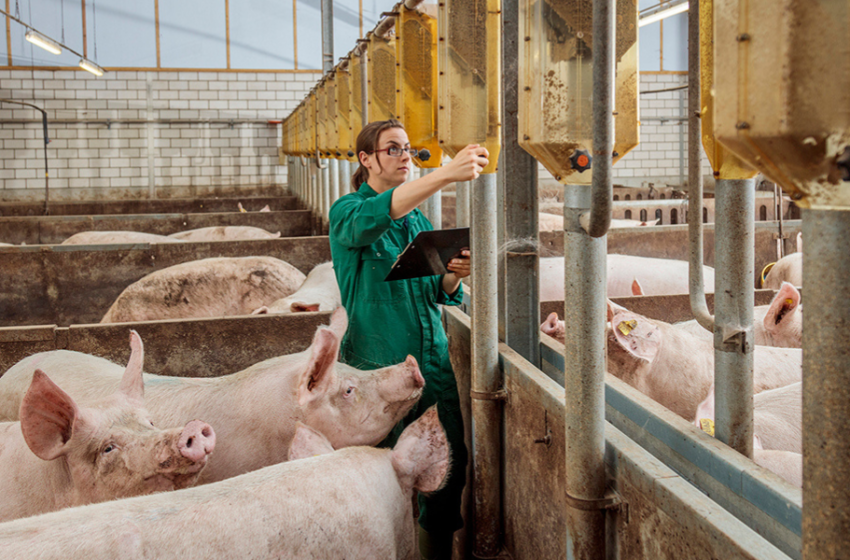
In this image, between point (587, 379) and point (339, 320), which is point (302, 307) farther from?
point (587, 379)

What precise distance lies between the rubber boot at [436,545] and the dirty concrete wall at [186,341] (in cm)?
116

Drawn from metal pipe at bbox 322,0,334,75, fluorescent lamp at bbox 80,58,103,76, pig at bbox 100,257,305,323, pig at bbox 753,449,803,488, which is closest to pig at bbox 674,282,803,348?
pig at bbox 753,449,803,488

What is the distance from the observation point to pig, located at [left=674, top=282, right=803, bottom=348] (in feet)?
9.84

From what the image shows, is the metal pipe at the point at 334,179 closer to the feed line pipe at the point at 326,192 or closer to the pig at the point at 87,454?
the feed line pipe at the point at 326,192

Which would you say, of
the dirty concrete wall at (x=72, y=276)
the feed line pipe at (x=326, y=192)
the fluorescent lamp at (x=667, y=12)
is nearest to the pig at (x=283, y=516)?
the fluorescent lamp at (x=667, y=12)

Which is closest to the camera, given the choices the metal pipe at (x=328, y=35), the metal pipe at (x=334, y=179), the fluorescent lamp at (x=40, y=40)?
the metal pipe at (x=334, y=179)

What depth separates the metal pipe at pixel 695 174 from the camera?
1.86 m

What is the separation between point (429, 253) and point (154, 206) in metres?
10.3

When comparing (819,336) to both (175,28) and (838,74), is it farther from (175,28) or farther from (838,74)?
(175,28)

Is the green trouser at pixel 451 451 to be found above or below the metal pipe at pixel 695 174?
below

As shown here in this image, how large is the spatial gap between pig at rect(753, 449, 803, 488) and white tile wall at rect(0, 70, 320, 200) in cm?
1480

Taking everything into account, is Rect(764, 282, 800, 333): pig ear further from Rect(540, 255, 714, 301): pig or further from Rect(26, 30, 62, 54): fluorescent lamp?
Rect(26, 30, 62, 54): fluorescent lamp

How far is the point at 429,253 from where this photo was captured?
2.46 m

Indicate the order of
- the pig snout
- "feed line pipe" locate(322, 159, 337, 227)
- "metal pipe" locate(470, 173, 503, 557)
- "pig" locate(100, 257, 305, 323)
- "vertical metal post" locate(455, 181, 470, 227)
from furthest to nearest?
"feed line pipe" locate(322, 159, 337, 227), "pig" locate(100, 257, 305, 323), "vertical metal post" locate(455, 181, 470, 227), "metal pipe" locate(470, 173, 503, 557), the pig snout
